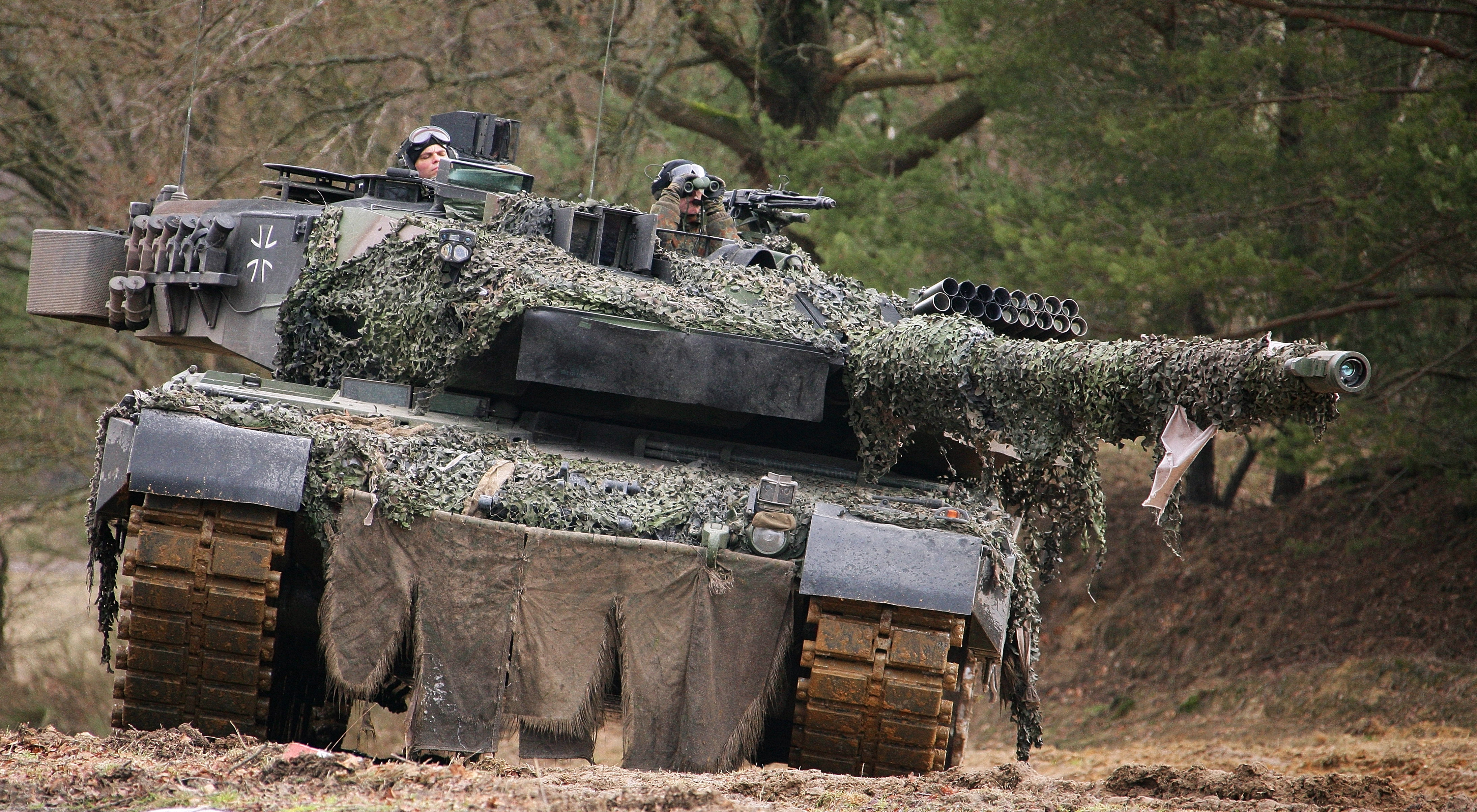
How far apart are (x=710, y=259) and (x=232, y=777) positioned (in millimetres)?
3682

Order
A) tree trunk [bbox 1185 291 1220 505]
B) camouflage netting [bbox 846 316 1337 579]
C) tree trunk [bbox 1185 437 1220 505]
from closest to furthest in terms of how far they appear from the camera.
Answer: camouflage netting [bbox 846 316 1337 579] → tree trunk [bbox 1185 291 1220 505] → tree trunk [bbox 1185 437 1220 505]

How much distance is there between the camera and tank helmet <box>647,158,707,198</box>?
8.80 meters

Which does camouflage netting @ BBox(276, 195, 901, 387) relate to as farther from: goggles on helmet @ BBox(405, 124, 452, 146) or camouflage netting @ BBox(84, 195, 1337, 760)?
goggles on helmet @ BBox(405, 124, 452, 146)

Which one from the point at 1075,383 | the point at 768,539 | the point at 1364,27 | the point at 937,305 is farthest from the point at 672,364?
the point at 1364,27

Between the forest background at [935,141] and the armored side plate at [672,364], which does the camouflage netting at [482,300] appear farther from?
the forest background at [935,141]

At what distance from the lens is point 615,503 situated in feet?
20.6

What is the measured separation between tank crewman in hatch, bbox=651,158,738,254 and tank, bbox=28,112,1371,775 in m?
1.16

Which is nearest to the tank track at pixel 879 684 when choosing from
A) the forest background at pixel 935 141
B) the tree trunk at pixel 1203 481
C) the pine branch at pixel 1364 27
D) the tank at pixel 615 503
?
the tank at pixel 615 503

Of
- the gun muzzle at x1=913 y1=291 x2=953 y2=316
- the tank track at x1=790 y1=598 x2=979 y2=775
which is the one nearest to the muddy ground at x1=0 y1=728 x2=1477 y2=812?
the tank track at x1=790 y1=598 x2=979 y2=775

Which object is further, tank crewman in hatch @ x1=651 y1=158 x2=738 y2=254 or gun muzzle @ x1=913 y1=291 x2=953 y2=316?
tank crewman in hatch @ x1=651 y1=158 x2=738 y2=254

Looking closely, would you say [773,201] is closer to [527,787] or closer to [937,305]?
[937,305]

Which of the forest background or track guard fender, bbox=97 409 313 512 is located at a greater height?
the forest background

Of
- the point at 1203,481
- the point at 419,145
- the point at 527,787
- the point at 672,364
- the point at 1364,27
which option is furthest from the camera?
the point at 1203,481

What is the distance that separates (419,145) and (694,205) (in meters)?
1.85
